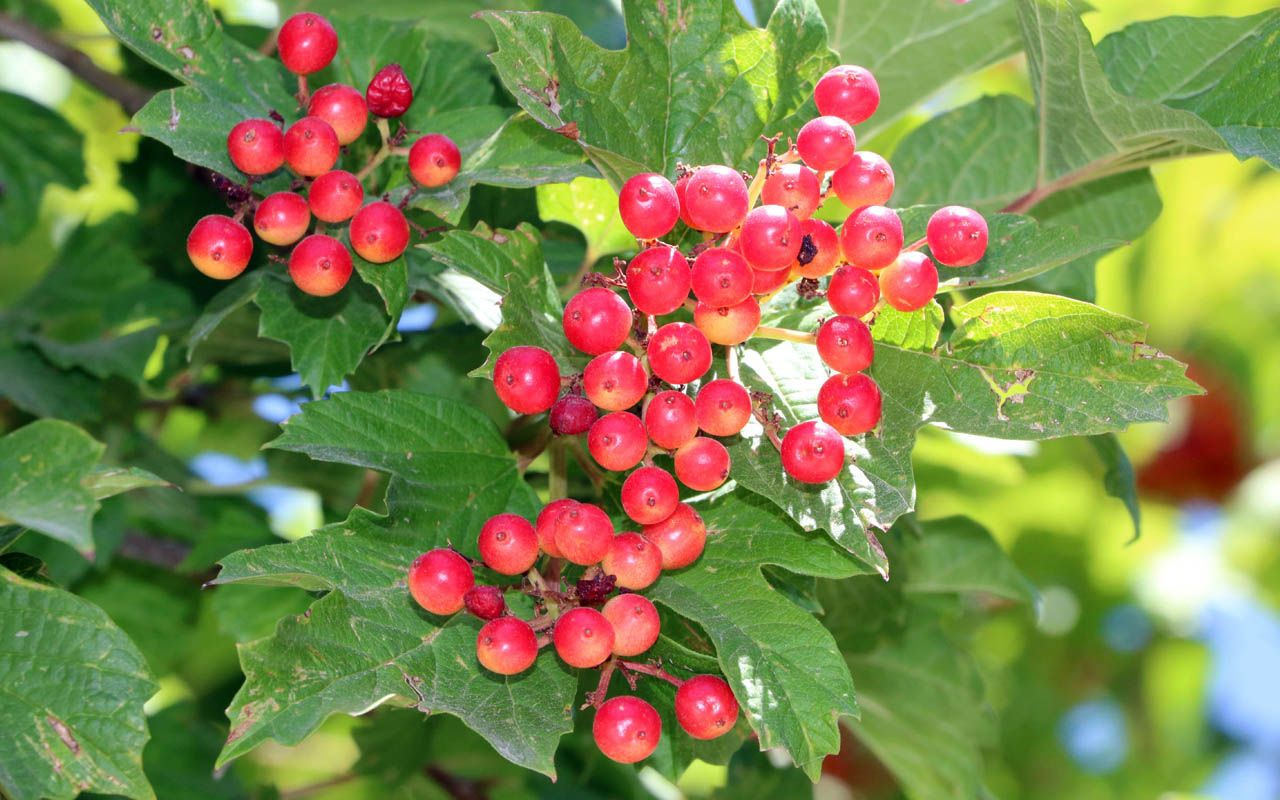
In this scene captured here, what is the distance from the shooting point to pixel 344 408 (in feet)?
5.12

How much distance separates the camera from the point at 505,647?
4.40 feet

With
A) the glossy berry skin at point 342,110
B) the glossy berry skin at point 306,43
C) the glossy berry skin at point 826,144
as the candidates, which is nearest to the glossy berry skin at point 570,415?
the glossy berry skin at point 826,144

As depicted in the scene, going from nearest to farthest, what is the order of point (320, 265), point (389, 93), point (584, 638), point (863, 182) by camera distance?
point (584, 638) < point (863, 182) < point (320, 265) < point (389, 93)

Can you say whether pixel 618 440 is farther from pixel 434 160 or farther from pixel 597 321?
pixel 434 160

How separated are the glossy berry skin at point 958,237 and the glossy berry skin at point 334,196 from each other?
0.70 metres

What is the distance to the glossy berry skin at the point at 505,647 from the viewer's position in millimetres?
1343

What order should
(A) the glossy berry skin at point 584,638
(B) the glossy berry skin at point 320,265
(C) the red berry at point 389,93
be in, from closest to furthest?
(A) the glossy berry skin at point 584,638 < (B) the glossy berry skin at point 320,265 < (C) the red berry at point 389,93

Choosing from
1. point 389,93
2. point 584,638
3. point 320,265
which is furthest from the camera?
point 389,93

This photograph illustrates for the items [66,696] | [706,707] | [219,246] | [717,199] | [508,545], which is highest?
[717,199]

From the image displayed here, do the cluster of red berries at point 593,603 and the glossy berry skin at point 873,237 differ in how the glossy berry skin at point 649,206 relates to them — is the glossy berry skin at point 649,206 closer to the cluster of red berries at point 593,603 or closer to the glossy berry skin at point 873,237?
the glossy berry skin at point 873,237

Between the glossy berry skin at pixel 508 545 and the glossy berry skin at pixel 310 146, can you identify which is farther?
the glossy berry skin at pixel 310 146

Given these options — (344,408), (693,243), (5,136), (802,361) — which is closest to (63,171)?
(5,136)

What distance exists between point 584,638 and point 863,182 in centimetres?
58

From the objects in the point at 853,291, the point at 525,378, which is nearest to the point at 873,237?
the point at 853,291
